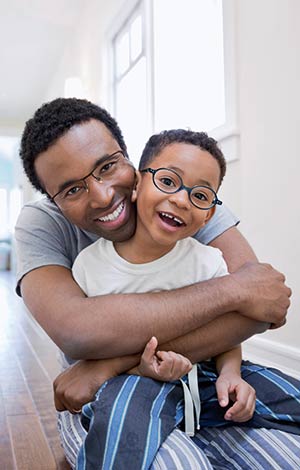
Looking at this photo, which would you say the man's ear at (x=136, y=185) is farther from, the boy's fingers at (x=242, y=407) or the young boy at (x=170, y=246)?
the boy's fingers at (x=242, y=407)

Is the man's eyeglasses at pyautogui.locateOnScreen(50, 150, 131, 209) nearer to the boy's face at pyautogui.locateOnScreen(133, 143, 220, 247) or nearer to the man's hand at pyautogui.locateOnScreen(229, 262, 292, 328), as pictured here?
the boy's face at pyautogui.locateOnScreen(133, 143, 220, 247)

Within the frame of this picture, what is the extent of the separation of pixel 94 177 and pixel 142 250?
0.61 feet

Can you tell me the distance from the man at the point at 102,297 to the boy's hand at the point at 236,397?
0.08 m

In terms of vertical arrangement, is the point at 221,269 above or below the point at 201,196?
below

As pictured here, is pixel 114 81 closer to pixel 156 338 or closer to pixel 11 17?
pixel 11 17

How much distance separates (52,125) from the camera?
104cm

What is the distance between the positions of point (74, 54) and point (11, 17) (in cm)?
73

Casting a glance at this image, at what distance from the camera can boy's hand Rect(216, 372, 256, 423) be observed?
830 mm

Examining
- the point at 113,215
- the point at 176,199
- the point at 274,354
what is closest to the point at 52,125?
the point at 113,215

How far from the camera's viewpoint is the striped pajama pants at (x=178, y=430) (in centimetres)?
75

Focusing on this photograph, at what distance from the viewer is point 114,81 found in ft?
13.6

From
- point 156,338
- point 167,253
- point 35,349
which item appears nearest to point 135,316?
point 156,338

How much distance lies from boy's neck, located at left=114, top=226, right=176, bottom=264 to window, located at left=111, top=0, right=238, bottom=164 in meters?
1.22

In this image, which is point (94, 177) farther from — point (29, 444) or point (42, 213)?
point (29, 444)
